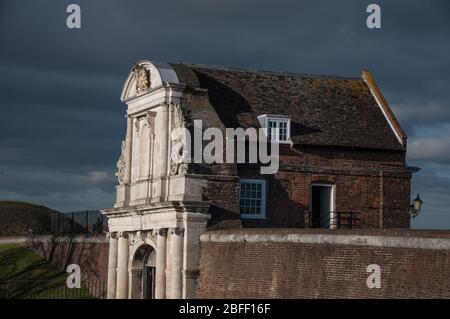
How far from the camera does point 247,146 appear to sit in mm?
34750

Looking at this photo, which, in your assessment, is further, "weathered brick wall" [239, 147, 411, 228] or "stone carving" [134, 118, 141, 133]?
"stone carving" [134, 118, 141, 133]

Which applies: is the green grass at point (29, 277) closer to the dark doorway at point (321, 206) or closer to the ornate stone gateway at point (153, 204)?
the ornate stone gateway at point (153, 204)

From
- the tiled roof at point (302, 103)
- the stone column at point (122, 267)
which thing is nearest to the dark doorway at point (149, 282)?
the stone column at point (122, 267)

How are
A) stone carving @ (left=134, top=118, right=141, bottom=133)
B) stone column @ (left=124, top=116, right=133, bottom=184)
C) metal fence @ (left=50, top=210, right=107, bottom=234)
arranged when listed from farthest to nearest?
metal fence @ (left=50, top=210, right=107, bottom=234)
stone column @ (left=124, top=116, right=133, bottom=184)
stone carving @ (left=134, top=118, right=141, bottom=133)

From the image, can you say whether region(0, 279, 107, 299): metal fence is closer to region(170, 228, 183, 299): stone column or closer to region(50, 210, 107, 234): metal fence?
region(50, 210, 107, 234): metal fence

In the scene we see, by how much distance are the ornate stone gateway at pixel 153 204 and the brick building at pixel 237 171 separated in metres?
0.05

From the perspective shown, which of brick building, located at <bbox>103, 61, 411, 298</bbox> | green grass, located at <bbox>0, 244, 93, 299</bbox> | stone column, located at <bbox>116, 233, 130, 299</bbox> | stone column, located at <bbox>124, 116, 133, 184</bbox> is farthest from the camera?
green grass, located at <bbox>0, 244, 93, 299</bbox>

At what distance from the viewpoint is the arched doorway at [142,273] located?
1395 inches

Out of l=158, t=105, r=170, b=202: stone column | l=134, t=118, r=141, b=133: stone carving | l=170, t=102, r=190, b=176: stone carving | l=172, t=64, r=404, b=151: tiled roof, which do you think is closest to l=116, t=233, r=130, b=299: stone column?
l=158, t=105, r=170, b=202: stone column

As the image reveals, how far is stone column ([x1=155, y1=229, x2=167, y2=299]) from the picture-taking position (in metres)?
32.5

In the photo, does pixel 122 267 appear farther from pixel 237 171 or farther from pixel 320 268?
pixel 320 268

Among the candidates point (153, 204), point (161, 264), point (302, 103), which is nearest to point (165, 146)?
point (153, 204)
